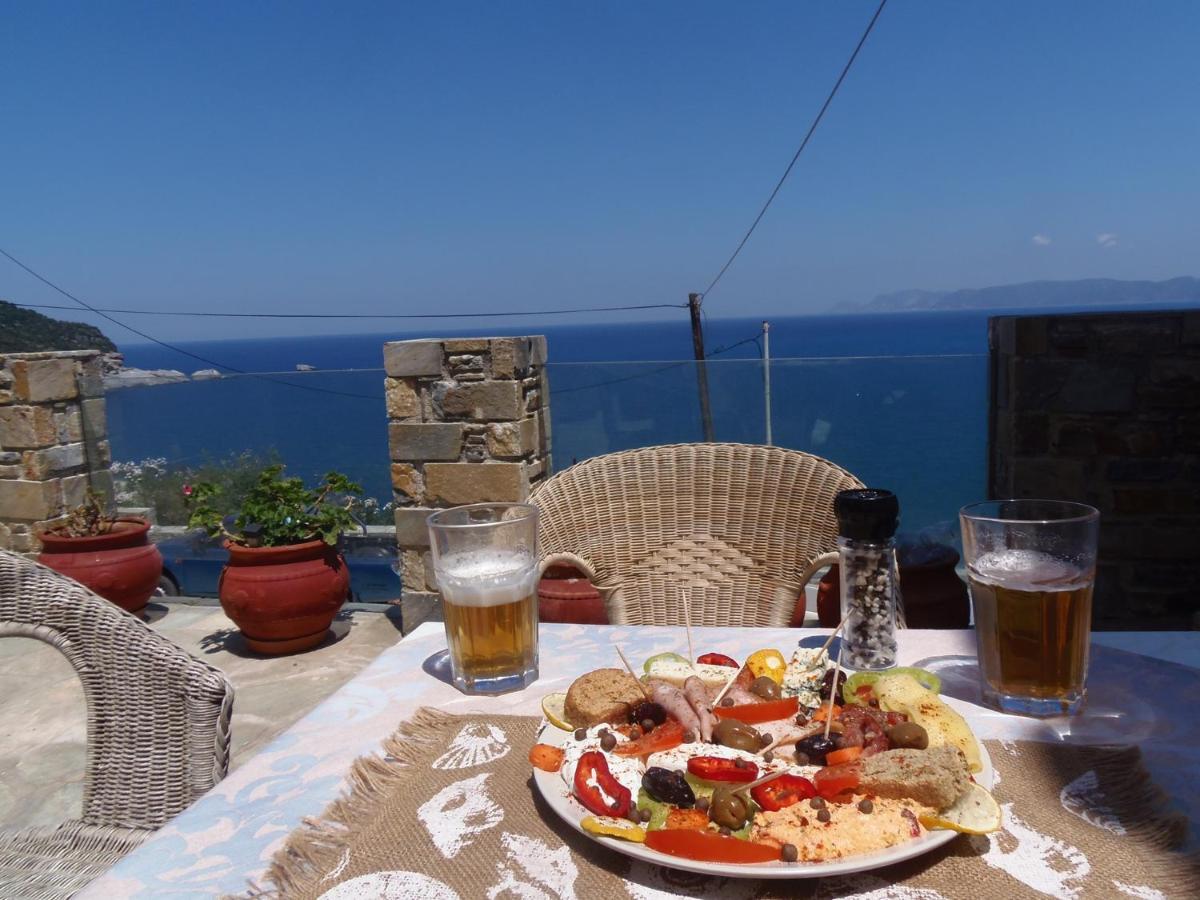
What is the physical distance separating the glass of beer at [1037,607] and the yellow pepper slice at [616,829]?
513 millimetres

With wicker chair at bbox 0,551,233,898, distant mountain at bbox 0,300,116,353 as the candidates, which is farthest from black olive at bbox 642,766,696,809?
distant mountain at bbox 0,300,116,353

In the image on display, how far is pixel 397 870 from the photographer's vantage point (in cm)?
74

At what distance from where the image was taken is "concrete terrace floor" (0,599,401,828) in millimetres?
2754

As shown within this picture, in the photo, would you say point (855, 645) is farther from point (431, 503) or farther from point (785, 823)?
point (431, 503)

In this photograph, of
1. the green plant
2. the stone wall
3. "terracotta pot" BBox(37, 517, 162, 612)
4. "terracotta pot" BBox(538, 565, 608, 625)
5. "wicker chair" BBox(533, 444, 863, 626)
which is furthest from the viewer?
"terracotta pot" BBox(37, 517, 162, 612)

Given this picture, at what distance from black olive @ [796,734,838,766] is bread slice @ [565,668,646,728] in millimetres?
186

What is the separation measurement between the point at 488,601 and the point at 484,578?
3cm

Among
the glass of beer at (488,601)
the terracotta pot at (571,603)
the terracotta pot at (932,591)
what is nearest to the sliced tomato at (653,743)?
the glass of beer at (488,601)

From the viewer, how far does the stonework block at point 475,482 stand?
3.75m

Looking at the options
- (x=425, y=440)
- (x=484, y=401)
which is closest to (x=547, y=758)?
(x=484, y=401)

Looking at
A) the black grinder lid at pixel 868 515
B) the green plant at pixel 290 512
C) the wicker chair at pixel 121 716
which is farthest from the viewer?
the green plant at pixel 290 512

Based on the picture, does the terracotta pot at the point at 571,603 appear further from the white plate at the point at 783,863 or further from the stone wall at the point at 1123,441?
the white plate at the point at 783,863

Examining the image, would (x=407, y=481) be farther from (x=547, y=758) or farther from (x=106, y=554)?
(x=547, y=758)

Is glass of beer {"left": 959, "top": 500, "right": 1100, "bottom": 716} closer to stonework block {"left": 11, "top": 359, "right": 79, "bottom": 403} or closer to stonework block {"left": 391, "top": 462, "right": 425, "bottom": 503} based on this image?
stonework block {"left": 391, "top": 462, "right": 425, "bottom": 503}
